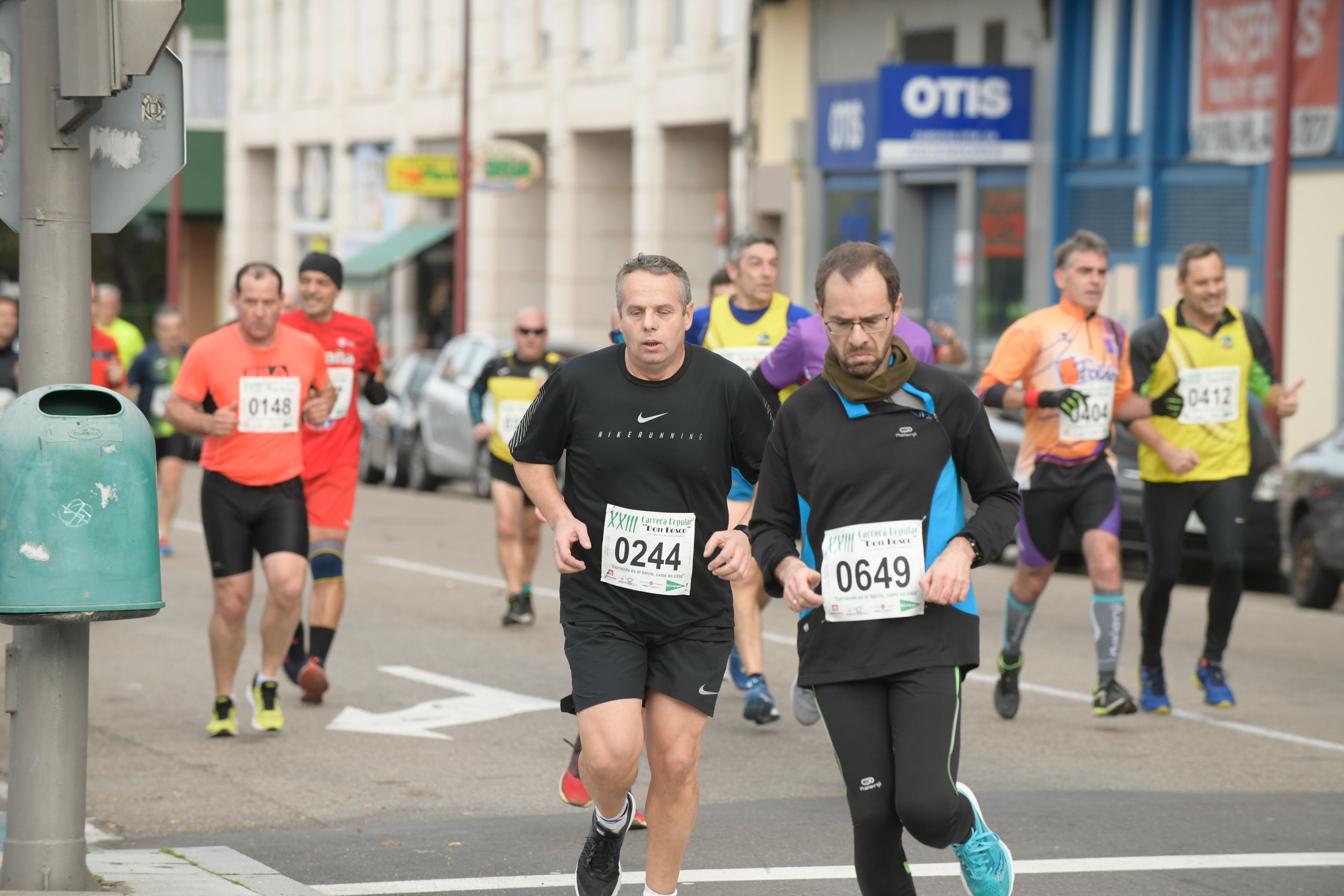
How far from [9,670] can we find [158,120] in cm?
159

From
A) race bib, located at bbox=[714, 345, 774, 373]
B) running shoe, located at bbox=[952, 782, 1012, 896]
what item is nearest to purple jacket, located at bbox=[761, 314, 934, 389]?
race bib, located at bbox=[714, 345, 774, 373]

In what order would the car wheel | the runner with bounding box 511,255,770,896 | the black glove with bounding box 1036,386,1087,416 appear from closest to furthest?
the runner with bounding box 511,255,770,896
the black glove with bounding box 1036,386,1087,416
the car wheel

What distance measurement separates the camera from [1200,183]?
2359 centimetres

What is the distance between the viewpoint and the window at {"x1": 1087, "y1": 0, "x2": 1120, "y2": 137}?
2508 centimetres

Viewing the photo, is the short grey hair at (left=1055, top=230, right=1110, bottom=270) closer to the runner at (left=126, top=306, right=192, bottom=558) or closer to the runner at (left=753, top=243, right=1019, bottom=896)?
the runner at (left=753, top=243, right=1019, bottom=896)

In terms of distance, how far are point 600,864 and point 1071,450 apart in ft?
13.9

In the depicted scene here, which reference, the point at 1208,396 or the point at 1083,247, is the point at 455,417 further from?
the point at 1083,247

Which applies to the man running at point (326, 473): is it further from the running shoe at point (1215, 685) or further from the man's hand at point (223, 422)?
the running shoe at point (1215, 685)

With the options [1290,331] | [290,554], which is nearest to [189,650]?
[290,554]

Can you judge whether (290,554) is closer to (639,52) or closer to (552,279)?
(639,52)

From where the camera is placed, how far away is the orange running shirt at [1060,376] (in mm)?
9469

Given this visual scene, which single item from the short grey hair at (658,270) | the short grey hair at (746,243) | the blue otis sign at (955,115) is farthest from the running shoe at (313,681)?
the blue otis sign at (955,115)

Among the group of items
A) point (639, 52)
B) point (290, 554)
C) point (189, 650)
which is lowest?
point (189, 650)

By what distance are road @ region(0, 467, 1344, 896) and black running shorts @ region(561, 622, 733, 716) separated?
88 cm
